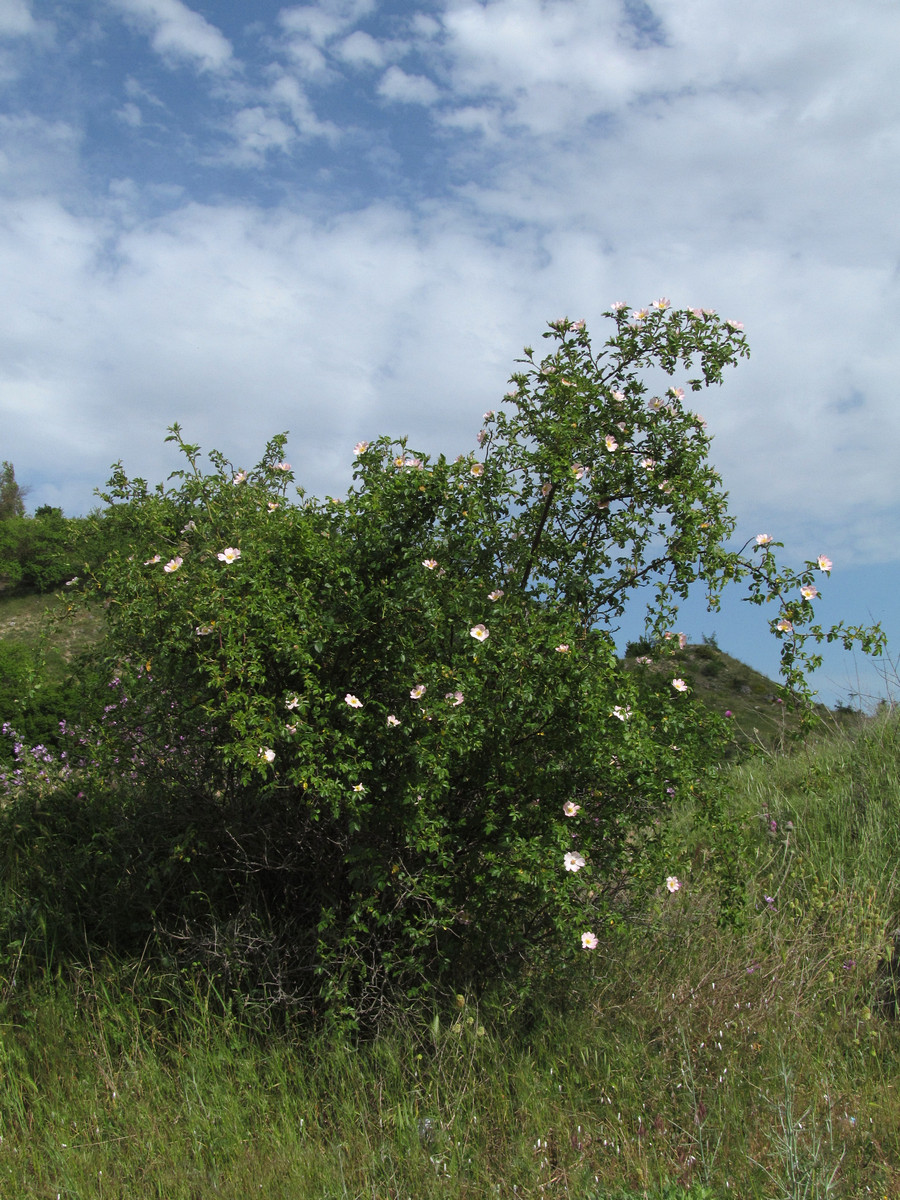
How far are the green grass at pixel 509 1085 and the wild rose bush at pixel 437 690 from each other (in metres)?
0.30

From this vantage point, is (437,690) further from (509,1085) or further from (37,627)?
(37,627)

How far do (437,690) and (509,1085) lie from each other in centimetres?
144

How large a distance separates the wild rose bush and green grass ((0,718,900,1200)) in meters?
0.30

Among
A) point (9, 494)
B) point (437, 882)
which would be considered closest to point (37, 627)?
point (437, 882)

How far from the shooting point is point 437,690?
3.17 m

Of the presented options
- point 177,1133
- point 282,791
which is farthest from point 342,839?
point 177,1133

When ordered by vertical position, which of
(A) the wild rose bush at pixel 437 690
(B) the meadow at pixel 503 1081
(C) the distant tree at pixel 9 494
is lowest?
(B) the meadow at pixel 503 1081

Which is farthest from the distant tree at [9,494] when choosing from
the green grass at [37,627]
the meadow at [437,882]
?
the meadow at [437,882]

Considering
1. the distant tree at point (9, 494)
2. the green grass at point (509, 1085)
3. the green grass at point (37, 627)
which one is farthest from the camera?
the distant tree at point (9, 494)

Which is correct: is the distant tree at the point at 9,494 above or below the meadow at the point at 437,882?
above

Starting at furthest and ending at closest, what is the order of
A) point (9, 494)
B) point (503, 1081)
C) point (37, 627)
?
point (9, 494)
point (37, 627)
point (503, 1081)

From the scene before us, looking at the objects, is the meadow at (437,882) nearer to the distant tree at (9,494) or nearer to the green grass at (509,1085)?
the green grass at (509,1085)

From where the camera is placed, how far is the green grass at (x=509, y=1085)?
9.02 feet

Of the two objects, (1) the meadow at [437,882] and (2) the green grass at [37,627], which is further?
(2) the green grass at [37,627]
